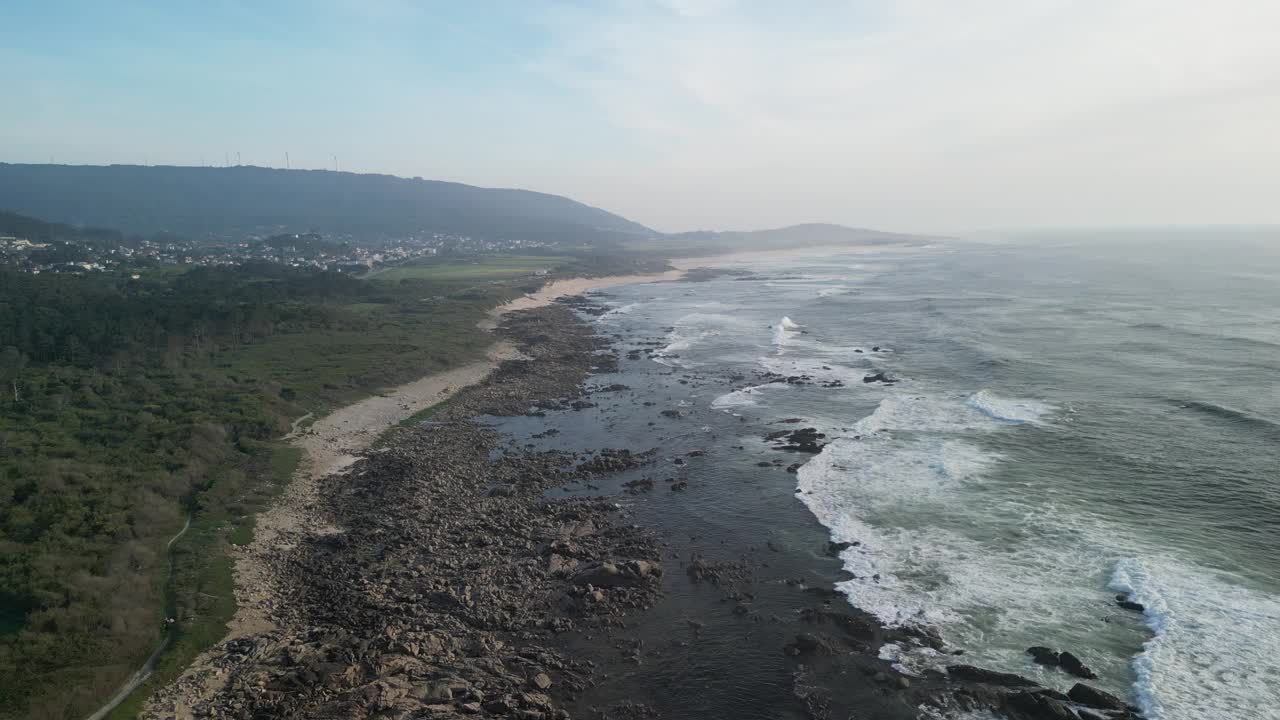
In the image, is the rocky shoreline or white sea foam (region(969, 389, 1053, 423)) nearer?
the rocky shoreline

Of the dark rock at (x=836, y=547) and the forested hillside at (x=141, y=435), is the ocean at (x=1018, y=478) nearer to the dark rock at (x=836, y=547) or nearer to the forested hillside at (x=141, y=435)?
the dark rock at (x=836, y=547)

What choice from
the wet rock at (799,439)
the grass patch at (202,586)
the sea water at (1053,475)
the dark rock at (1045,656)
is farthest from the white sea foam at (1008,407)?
the grass patch at (202,586)

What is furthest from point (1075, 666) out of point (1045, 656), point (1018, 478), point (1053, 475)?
point (1053, 475)

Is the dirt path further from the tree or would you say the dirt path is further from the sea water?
the tree

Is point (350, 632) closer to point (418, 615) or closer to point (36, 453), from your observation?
point (418, 615)

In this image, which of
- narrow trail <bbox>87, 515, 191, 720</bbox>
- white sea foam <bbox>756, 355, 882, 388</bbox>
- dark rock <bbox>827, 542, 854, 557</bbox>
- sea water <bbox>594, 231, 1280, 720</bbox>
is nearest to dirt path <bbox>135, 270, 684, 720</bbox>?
narrow trail <bbox>87, 515, 191, 720</bbox>

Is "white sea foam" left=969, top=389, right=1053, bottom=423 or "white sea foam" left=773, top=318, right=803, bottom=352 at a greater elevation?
"white sea foam" left=773, top=318, right=803, bottom=352
